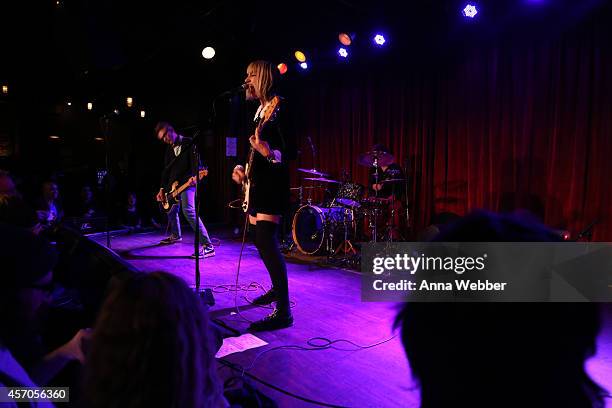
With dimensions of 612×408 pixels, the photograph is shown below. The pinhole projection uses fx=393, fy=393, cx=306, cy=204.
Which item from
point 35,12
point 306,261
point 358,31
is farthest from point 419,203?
point 35,12

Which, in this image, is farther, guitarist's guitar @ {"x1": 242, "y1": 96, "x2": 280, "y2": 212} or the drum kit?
the drum kit

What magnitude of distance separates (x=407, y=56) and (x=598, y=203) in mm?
3650

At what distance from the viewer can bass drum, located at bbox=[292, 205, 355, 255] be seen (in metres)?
6.21

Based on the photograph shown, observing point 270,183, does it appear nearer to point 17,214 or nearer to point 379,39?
point 17,214

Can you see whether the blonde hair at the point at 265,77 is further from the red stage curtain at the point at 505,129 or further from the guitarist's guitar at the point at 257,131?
the red stage curtain at the point at 505,129

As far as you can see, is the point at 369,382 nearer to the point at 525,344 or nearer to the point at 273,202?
the point at 273,202

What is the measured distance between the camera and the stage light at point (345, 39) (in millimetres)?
6794

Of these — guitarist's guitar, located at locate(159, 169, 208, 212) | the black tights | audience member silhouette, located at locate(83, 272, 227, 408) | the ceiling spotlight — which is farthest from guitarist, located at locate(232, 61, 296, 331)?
the ceiling spotlight

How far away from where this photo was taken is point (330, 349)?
2.61 meters

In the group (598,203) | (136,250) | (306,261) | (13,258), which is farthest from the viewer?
(136,250)

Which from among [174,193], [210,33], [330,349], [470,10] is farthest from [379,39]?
[330,349]

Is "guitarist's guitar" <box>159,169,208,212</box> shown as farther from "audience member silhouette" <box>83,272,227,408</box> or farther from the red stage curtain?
"audience member silhouette" <box>83,272,227,408</box>

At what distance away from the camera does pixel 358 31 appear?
677 centimetres

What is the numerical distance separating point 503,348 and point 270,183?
2.42m
